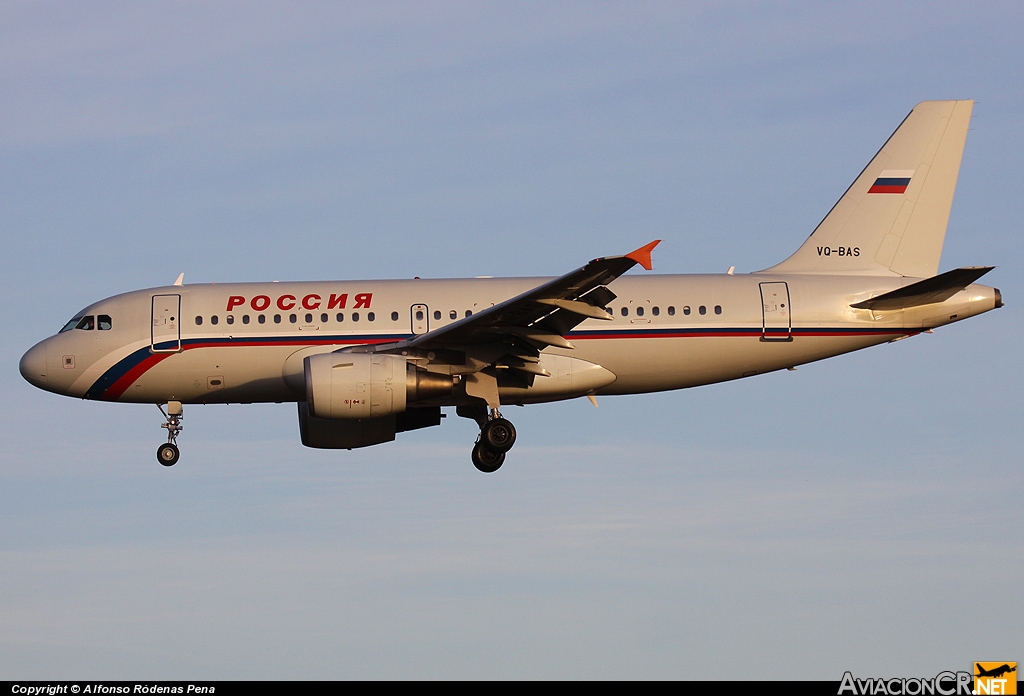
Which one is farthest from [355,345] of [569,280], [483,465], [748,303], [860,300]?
[860,300]

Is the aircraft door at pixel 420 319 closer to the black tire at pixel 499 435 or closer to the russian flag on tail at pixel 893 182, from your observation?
the black tire at pixel 499 435

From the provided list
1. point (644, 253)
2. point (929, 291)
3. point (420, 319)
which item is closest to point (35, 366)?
point (420, 319)

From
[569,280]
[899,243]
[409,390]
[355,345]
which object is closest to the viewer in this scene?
[569,280]

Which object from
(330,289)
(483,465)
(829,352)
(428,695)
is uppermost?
(330,289)

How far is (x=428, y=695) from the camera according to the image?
62.7 ft

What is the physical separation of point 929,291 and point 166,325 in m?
16.1

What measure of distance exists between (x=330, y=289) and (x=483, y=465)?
5.05 meters

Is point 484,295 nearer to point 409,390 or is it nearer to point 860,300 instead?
point 409,390

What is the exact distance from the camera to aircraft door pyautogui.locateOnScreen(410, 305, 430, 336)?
97.5ft

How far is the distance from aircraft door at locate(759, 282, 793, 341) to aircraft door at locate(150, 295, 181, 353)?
1246 centimetres

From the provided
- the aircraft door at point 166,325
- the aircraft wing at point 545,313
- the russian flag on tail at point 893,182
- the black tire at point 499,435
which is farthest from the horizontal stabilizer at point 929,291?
the aircraft door at point 166,325

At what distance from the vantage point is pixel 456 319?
29.9 metres

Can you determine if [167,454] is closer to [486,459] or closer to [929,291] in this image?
[486,459]

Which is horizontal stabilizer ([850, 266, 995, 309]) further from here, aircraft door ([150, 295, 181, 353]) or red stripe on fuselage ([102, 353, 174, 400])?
red stripe on fuselage ([102, 353, 174, 400])
